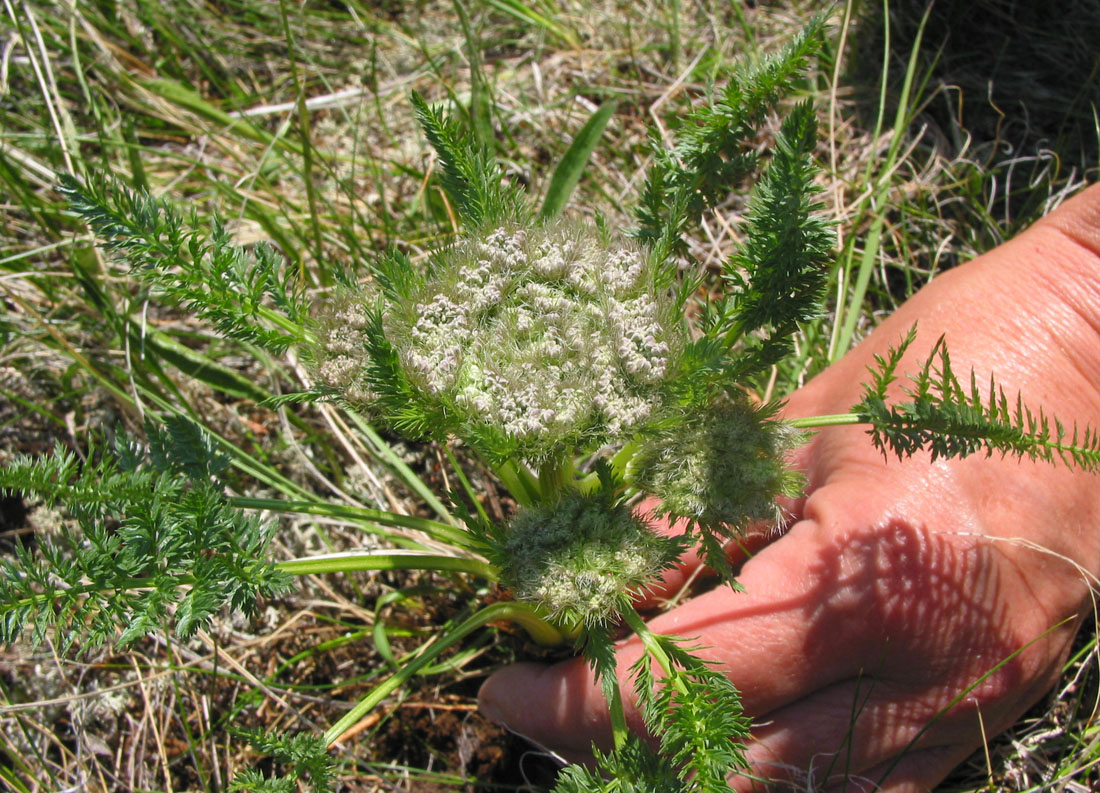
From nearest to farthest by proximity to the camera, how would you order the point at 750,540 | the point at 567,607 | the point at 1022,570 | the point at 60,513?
the point at 567,607 → the point at 1022,570 → the point at 750,540 → the point at 60,513

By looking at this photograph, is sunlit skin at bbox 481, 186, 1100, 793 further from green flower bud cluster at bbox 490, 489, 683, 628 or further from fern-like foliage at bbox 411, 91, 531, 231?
fern-like foliage at bbox 411, 91, 531, 231

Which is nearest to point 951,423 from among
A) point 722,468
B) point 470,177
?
point 722,468

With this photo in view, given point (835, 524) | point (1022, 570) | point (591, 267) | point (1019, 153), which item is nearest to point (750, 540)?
point (835, 524)

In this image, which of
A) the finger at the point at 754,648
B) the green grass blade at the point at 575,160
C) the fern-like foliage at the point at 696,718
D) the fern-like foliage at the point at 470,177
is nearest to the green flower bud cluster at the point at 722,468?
the fern-like foliage at the point at 696,718

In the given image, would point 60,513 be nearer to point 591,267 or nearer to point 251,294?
point 251,294

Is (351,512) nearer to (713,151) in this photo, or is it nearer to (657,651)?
(657,651)

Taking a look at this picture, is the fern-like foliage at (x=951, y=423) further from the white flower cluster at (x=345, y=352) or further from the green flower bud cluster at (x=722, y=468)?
the white flower cluster at (x=345, y=352)
